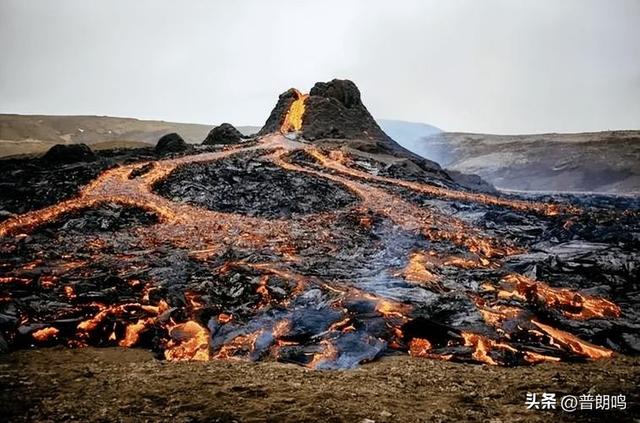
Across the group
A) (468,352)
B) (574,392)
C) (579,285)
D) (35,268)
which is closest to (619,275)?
(579,285)

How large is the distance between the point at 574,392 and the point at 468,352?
2185mm

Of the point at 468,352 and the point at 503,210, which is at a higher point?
→ the point at 503,210

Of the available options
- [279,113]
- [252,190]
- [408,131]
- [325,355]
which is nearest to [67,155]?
[252,190]

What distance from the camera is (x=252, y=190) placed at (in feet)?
76.1

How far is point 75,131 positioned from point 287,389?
121693 millimetres

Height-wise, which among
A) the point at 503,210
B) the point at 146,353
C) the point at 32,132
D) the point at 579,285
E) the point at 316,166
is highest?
the point at 32,132

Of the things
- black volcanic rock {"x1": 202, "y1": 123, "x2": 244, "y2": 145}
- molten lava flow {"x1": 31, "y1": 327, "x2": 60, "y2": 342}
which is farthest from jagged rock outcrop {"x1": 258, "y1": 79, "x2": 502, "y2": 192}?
molten lava flow {"x1": 31, "y1": 327, "x2": 60, "y2": 342}

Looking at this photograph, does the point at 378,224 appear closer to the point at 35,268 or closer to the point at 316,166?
the point at 316,166

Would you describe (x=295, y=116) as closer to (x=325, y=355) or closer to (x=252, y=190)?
(x=252, y=190)

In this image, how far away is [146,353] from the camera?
24.4 feet

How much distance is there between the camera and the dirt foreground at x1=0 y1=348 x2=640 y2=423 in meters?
4.58

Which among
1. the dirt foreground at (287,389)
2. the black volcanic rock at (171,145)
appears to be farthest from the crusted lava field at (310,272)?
the black volcanic rock at (171,145)

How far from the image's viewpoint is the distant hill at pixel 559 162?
61.4 m

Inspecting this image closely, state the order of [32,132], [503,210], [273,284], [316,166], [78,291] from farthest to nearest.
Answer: [32,132] → [316,166] → [503,210] → [273,284] → [78,291]
